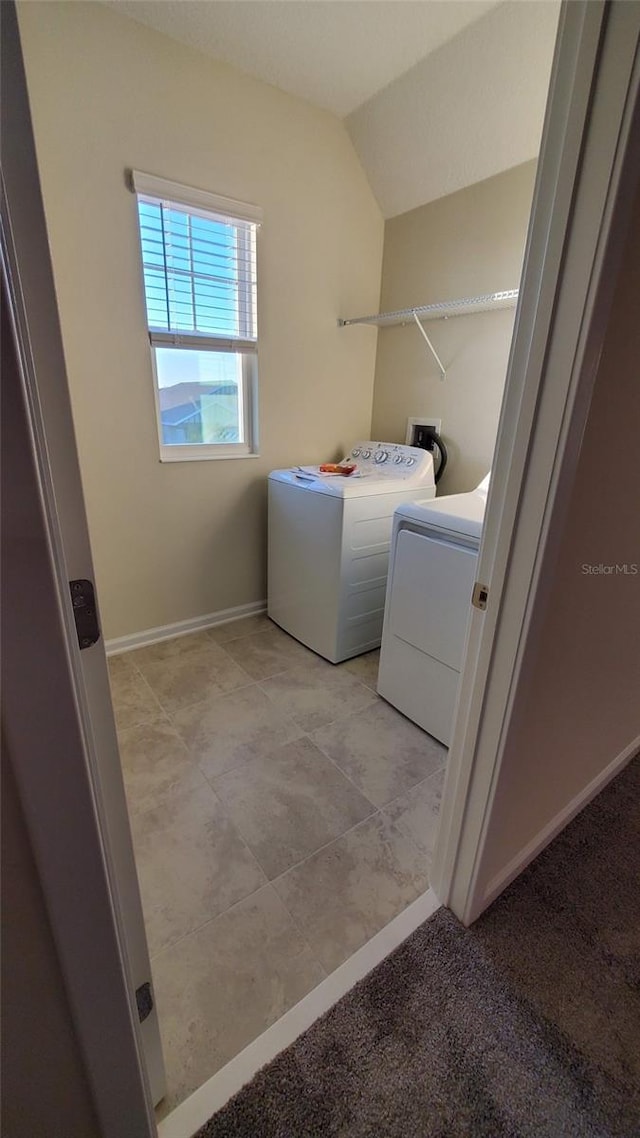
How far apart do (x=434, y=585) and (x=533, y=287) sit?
1071 mm

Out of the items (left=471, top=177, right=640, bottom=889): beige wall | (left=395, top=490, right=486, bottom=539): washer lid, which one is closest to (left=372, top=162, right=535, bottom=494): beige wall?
(left=395, top=490, right=486, bottom=539): washer lid

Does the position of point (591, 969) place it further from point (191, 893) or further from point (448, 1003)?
point (191, 893)

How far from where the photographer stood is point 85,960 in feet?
1.74

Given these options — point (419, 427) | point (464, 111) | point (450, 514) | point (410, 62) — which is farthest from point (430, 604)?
point (410, 62)

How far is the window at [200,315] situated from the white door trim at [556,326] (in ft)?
6.07

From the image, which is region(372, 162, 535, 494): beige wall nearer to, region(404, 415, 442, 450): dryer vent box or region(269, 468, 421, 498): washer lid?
region(404, 415, 442, 450): dryer vent box

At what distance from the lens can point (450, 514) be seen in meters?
1.60

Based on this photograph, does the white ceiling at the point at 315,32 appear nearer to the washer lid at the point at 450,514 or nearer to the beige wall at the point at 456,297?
the beige wall at the point at 456,297

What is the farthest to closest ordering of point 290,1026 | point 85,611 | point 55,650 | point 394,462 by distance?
point 394,462
point 290,1026
point 85,611
point 55,650

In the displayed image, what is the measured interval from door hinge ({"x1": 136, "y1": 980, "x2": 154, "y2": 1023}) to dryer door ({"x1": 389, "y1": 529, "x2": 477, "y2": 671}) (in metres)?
1.18

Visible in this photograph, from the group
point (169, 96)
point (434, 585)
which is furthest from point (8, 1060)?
point (169, 96)

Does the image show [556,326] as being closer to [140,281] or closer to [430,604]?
[430,604]

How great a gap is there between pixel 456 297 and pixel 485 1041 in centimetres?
278

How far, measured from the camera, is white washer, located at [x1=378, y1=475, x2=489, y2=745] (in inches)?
62.4
